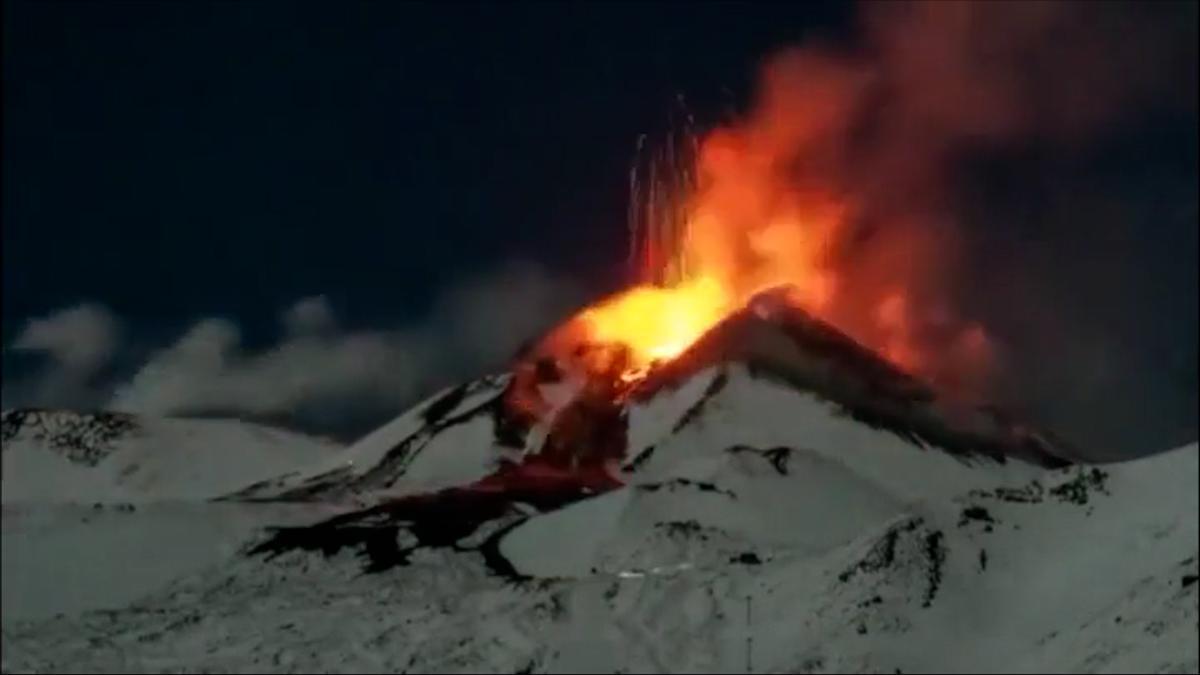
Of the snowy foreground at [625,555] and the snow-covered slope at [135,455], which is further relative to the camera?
the snow-covered slope at [135,455]

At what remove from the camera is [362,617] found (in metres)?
7.90

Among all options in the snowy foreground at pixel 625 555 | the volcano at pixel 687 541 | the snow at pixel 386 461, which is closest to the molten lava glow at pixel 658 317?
the volcano at pixel 687 541

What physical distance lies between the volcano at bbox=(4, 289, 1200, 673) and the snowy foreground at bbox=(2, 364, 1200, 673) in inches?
0.4

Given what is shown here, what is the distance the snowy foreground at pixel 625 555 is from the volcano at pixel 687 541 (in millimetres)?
11

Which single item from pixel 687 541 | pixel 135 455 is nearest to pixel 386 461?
pixel 135 455

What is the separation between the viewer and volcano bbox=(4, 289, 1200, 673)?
780 cm

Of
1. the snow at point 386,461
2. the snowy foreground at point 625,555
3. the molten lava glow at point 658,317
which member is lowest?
the snowy foreground at point 625,555

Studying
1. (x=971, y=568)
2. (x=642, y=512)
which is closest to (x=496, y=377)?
(x=642, y=512)

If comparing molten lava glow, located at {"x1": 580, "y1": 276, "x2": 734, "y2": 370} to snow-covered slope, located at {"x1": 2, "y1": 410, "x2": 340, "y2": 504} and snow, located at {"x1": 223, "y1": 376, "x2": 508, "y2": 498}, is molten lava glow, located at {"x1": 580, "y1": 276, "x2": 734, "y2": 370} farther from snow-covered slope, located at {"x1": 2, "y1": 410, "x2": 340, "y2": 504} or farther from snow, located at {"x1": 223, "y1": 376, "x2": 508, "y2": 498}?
snow-covered slope, located at {"x1": 2, "y1": 410, "x2": 340, "y2": 504}

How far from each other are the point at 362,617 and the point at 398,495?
1.72 feet

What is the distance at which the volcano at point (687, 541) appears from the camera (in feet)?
25.6

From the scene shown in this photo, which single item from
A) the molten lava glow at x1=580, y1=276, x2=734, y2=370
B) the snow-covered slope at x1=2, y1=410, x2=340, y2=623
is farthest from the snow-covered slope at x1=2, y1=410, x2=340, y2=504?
the molten lava glow at x1=580, y1=276, x2=734, y2=370

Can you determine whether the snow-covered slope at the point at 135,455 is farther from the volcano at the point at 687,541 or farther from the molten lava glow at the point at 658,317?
the molten lava glow at the point at 658,317

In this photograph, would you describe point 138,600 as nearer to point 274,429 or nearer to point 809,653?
point 274,429
